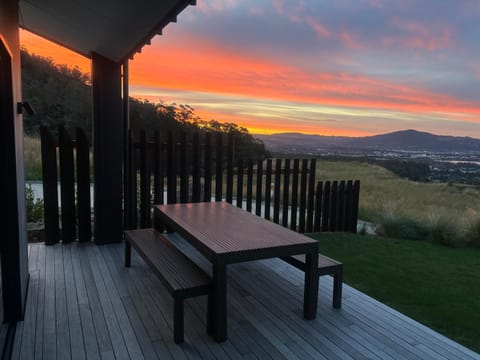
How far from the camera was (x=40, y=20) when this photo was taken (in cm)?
354

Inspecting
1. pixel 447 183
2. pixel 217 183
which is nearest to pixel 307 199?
pixel 217 183

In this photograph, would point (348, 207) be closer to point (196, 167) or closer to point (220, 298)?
point (196, 167)

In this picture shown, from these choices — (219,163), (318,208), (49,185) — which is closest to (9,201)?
(49,185)

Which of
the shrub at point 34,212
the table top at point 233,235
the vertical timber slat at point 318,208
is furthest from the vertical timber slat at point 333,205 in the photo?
the shrub at point 34,212

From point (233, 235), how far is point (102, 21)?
6.79 ft

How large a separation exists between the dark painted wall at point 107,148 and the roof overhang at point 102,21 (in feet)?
0.79

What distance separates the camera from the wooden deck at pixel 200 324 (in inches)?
91.7

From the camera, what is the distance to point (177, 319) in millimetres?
2371

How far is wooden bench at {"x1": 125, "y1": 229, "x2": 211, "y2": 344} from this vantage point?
236 centimetres

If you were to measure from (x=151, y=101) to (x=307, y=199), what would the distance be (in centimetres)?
811

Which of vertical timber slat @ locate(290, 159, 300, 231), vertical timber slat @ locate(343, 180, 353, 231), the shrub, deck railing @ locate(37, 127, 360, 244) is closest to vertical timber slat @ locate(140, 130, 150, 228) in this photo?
deck railing @ locate(37, 127, 360, 244)

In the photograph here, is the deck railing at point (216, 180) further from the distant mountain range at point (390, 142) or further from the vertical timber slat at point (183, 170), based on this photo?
the distant mountain range at point (390, 142)

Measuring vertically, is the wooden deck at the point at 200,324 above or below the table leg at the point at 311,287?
below

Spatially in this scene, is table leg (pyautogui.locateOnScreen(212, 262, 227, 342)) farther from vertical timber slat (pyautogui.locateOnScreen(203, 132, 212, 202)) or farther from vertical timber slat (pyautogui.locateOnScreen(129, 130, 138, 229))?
vertical timber slat (pyautogui.locateOnScreen(203, 132, 212, 202))
